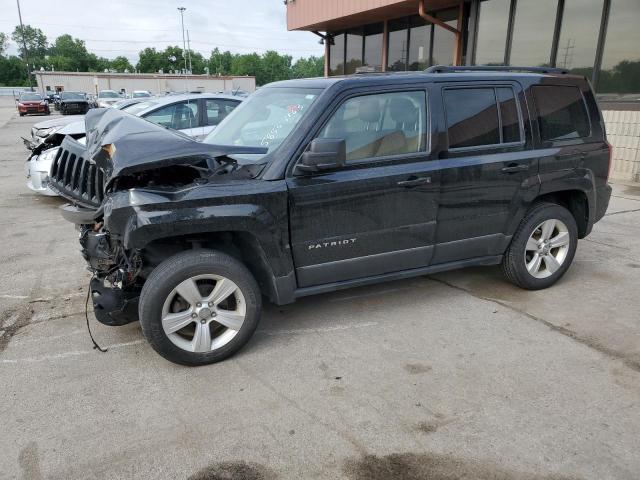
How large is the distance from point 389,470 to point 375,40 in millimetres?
16321

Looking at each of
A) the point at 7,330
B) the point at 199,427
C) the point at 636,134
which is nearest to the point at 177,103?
the point at 7,330

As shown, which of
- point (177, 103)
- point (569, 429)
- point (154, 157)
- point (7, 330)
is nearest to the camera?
point (569, 429)

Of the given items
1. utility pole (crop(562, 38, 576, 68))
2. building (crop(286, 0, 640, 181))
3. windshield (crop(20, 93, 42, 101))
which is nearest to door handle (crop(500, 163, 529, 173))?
building (crop(286, 0, 640, 181))

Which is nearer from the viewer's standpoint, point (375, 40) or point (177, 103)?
point (177, 103)

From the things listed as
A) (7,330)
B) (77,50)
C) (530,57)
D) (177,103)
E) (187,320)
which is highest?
(77,50)

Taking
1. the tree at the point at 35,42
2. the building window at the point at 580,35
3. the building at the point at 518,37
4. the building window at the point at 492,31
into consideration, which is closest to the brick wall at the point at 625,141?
the building at the point at 518,37

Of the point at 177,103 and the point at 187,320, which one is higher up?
the point at 177,103

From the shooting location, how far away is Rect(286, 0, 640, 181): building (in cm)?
961

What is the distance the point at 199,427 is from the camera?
279 centimetres

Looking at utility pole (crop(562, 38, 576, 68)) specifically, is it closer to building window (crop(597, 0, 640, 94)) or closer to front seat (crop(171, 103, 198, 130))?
building window (crop(597, 0, 640, 94))

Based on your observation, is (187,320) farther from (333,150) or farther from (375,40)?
(375,40)

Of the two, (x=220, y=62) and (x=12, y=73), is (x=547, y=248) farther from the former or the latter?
(x=220, y=62)

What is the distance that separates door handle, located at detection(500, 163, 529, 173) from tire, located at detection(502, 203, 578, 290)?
1.49ft

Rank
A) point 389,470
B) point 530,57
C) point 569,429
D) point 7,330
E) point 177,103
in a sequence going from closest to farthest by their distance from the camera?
point 389,470 < point 569,429 < point 7,330 < point 177,103 < point 530,57
